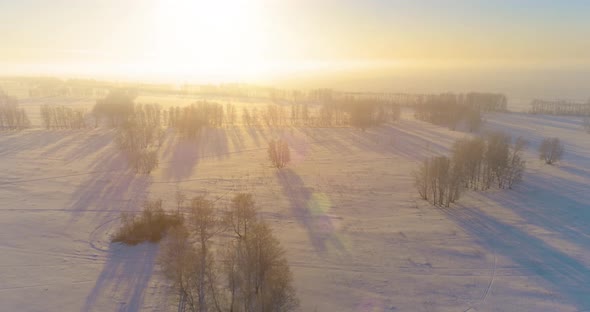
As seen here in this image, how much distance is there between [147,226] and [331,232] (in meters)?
15.0

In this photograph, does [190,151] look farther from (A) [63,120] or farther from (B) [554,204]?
(B) [554,204]

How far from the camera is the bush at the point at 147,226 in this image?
27672 millimetres

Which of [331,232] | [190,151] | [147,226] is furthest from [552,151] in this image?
[190,151]

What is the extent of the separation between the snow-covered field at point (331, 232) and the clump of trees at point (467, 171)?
5.38 feet

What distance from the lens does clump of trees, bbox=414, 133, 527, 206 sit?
120ft

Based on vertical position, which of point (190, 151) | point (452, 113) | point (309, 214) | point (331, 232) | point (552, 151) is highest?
point (452, 113)

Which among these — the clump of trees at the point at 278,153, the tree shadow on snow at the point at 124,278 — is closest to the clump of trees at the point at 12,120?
the clump of trees at the point at 278,153

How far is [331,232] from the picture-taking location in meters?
30.1

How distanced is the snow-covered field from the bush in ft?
3.25

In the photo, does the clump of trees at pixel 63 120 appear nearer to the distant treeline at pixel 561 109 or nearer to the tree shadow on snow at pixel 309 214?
the tree shadow on snow at pixel 309 214

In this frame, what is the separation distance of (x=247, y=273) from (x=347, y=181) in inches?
1098

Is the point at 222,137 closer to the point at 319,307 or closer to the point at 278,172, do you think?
the point at 278,172

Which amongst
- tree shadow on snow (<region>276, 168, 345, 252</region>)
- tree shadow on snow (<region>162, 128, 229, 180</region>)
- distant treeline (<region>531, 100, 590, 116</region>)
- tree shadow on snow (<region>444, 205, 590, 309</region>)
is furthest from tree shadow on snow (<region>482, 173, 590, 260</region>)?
distant treeline (<region>531, 100, 590, 116</region>)

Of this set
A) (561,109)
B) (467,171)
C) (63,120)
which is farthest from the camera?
(561,109)
